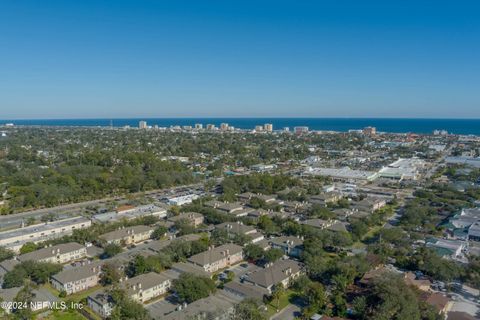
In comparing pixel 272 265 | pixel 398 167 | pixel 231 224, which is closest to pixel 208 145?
pixel 398 167

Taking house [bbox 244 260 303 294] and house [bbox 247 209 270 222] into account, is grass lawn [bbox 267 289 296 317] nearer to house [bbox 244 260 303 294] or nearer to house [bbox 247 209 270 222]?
house [bbox 244 260 303 294]

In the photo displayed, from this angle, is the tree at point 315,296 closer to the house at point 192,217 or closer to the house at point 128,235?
the house at point 192,217

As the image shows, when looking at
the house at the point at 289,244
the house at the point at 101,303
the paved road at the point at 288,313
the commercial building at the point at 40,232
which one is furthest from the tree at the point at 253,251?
the commercial building at the point at 40,232

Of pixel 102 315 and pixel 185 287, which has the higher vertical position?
pixel 185 287

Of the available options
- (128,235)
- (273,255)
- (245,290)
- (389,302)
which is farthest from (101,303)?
(389,302)

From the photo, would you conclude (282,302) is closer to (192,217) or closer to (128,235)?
(128,235)

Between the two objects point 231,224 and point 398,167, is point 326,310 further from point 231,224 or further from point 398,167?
point 398,167
